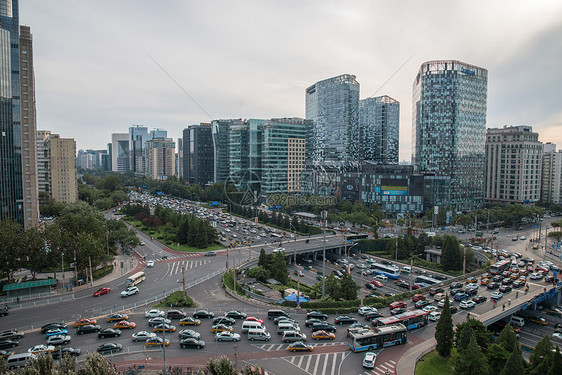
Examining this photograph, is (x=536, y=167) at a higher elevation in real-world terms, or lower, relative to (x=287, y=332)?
higher

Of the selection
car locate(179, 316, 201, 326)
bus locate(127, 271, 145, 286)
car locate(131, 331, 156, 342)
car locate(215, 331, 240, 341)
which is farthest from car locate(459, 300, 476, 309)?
bus locate(127, 271, 145, 286)

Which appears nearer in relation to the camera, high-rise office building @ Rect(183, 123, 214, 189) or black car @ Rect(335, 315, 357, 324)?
black car @ Rect(335, 315, 357, 324)

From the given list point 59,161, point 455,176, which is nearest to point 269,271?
point 455,176

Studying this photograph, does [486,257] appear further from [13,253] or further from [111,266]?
[13,253]

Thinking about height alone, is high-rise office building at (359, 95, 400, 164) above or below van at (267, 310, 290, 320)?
above

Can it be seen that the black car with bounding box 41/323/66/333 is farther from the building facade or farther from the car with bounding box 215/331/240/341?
the building facade

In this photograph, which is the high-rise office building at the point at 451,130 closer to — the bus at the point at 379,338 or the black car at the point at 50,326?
the bus at the point at 379,338
